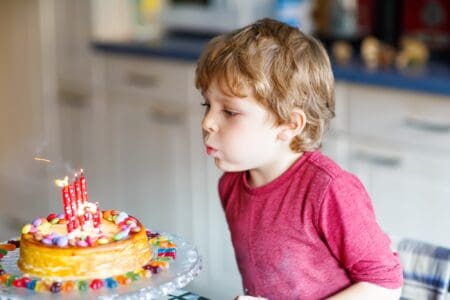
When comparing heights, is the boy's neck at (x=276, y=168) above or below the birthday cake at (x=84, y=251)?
above

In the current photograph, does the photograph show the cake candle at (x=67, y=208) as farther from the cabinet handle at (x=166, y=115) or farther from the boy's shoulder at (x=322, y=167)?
the cabinet handle at (x=166, y=115)

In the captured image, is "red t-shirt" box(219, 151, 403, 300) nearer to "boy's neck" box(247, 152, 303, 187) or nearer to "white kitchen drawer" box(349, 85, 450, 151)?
"boy's neck" box(247, 152, 303, 187)

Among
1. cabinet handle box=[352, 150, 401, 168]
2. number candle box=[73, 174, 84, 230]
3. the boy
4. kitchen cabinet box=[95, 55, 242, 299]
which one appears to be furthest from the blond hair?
kitchen cabinet box=[95, 55, 242, 299]

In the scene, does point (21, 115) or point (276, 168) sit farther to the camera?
point (21, 115)

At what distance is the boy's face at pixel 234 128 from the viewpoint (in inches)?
58.2

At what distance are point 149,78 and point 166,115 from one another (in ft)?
0.53

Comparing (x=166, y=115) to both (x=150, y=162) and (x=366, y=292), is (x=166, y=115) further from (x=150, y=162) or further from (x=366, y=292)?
(x=366, y=292)

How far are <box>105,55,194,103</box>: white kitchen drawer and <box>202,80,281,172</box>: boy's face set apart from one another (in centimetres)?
181

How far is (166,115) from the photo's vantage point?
3447 millimetres

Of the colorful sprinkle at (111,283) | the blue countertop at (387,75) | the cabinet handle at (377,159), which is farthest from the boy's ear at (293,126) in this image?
the cabinet handle at (377,159)

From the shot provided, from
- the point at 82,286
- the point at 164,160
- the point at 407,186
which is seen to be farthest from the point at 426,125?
the point at 82,286

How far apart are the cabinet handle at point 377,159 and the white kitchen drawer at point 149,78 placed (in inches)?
30.5

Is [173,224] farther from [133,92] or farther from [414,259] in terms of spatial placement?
[414,259]

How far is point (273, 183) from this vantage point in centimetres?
156
